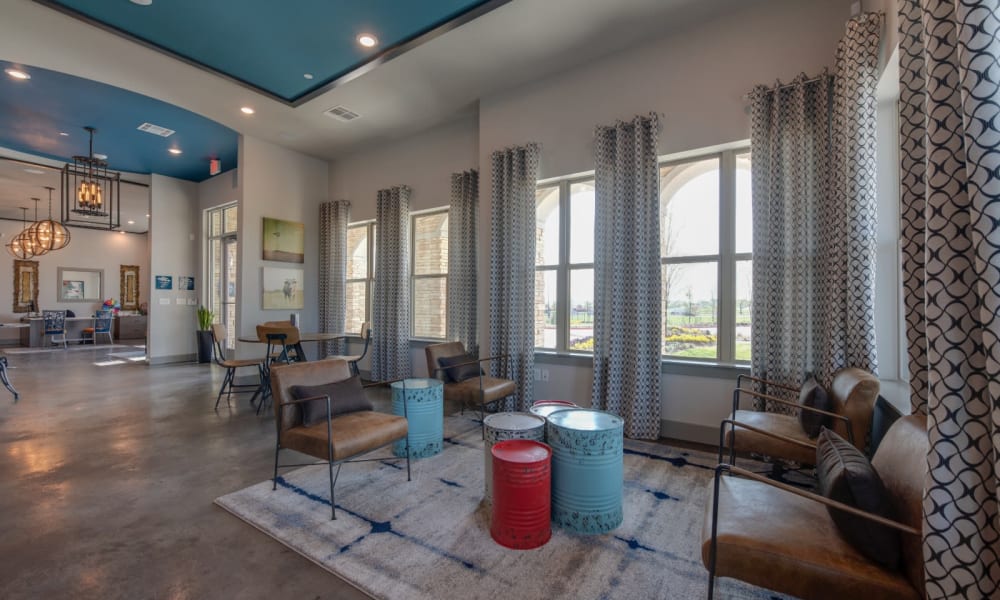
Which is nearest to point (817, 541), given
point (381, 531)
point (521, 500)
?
point (521, 500)

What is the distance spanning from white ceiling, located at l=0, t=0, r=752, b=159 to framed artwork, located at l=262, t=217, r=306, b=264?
1368 mm

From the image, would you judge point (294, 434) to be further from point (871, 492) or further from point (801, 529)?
point (871, 492)

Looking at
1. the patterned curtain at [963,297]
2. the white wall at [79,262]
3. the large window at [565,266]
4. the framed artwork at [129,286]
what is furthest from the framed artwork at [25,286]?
the patterned curtain at [963,297]

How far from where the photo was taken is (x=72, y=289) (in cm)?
1167

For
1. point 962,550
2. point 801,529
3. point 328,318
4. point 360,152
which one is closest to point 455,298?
point 328,318

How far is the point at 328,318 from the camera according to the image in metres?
6.64

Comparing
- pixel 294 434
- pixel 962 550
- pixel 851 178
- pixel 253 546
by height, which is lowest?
pixel 253 546

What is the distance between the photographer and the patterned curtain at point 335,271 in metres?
6.53

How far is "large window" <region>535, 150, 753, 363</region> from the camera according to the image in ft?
11.8

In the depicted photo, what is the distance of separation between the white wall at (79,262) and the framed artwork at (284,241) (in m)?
6.37

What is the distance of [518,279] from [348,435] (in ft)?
8.13

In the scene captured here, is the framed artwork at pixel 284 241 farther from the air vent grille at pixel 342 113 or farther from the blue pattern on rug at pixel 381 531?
the blue pattern on rug at pixel 381 531

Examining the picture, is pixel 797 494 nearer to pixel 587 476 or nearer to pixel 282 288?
pixel 587 476

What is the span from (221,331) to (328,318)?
1613mm
